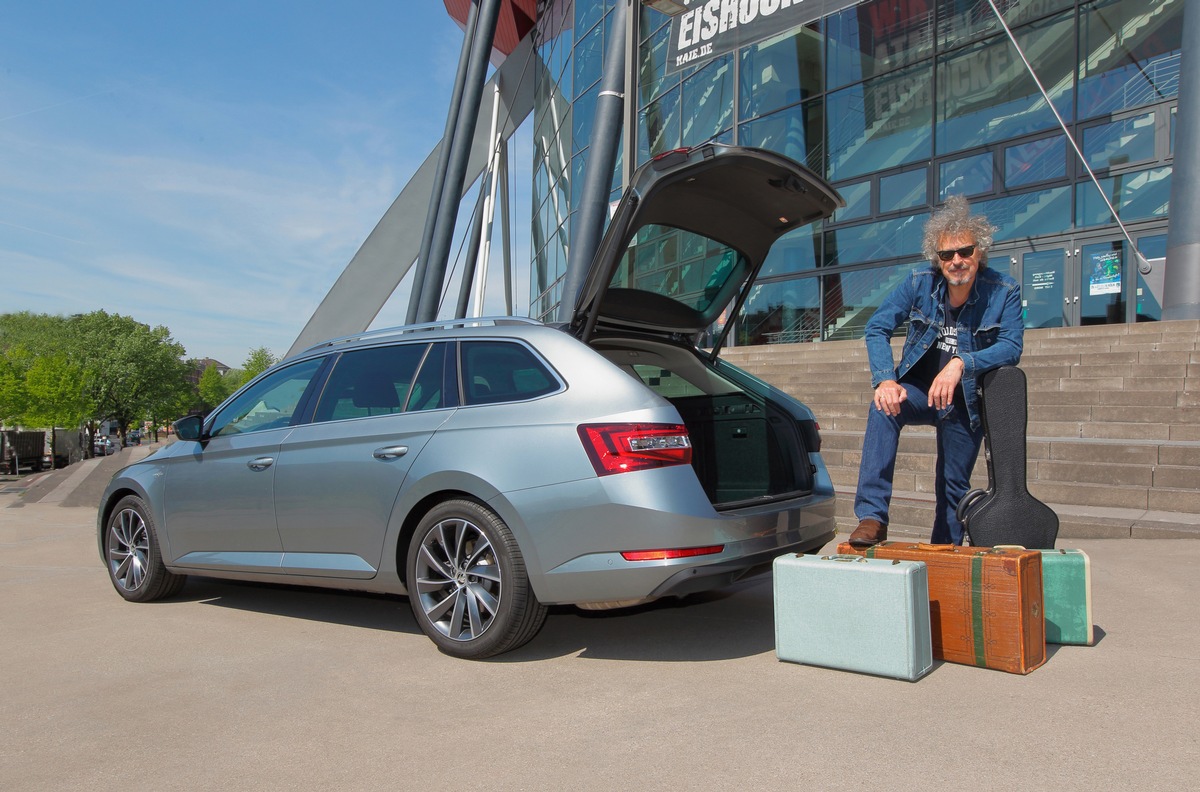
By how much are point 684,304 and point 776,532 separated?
1.52 m

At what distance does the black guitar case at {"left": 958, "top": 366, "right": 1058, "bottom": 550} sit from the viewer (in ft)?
13.1

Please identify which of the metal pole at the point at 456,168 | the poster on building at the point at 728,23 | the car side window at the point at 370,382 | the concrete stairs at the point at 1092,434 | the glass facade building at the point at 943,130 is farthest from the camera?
the metal pole at the point at 456,168

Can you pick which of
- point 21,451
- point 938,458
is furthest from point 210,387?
point 938,458

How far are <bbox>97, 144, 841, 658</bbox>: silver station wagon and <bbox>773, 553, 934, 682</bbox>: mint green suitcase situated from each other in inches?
9.5

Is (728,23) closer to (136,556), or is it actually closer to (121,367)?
(136,556)

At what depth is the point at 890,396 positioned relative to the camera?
4.14 metres

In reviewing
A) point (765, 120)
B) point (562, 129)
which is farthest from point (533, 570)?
point (562, 129)

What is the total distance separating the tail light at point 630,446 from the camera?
11.5ft

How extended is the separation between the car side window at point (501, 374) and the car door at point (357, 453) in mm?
111

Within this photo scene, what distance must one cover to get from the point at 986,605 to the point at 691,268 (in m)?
2.36

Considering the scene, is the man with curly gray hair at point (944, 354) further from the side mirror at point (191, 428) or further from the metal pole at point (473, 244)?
the metal pole at point (473, 244)

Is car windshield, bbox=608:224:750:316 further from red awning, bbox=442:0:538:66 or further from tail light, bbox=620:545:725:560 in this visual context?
red awning, bbox=442:0:538:66

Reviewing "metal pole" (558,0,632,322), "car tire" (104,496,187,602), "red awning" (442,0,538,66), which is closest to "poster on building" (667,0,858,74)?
"metal pole" (558,0,632,322)

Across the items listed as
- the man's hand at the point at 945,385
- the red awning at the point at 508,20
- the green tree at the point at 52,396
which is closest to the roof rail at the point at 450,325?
the man's hand at the point at 945,385
